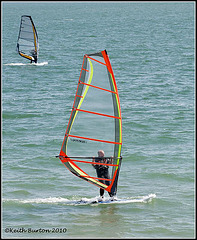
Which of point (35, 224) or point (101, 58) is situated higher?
point (101, 58)

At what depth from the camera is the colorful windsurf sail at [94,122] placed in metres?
11.4

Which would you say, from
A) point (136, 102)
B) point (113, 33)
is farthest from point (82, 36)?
point (136, 102)

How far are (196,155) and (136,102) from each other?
845 cm

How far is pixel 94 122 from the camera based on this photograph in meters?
11.6

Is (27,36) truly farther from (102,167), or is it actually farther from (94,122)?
(102,167)

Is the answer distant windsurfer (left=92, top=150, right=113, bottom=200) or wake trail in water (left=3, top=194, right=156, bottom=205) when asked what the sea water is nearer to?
wake trail in water (left=3, top=194, right=156, bottom=205)

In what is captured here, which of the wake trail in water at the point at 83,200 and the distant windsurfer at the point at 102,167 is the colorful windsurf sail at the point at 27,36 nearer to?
the wake trail in water at the point at 83,200

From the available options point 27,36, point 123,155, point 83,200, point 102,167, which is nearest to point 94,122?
point 102,167

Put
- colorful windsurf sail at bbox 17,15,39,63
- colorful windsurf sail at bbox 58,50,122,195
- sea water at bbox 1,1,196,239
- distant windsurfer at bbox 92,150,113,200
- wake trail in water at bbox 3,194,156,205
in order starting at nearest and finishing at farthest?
sea water at bbox 1,1,196,239 → distant windsurfer at bbox 92,150,113,200 → colorful windsurf sail at bbox 58,50,122,195 → wake trail in water at bbox 3,194,156,205 → colorful windsurf sail at bbox 17,15,39,63

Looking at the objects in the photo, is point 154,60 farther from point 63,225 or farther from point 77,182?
point 63,225

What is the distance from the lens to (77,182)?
13.6 meters

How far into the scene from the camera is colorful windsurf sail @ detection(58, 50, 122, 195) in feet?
37.4

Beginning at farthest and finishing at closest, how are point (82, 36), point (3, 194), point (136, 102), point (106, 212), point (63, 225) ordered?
point (82, 36) < point (136, 102) < point (3, 194) < point (106, 212) < point (63, 225)

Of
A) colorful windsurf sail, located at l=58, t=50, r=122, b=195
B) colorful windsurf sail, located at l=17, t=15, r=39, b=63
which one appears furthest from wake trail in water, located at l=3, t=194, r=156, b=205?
colorful windsurf sail, located at l=17, t=15, r=39, b=63
